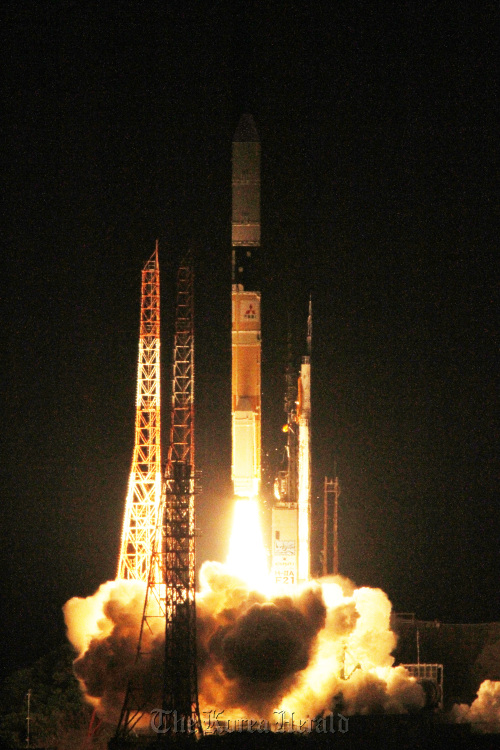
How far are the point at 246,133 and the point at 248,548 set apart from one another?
847cm

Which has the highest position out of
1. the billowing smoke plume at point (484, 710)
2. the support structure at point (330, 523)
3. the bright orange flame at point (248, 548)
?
the support structure at point (330, 523)

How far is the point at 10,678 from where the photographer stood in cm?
3738

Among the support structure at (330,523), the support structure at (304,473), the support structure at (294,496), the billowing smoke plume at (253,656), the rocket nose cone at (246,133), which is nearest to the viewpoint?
the billowing smoke plume at (253,656)

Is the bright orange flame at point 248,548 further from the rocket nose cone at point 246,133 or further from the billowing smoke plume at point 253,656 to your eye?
the rocket nose cone at point 246,133

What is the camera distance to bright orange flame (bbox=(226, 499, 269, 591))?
3195 centimetres

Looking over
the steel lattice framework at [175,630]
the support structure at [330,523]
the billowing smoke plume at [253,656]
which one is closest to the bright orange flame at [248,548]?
the billowing smoke plume at [253,656]

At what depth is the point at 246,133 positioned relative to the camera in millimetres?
31969

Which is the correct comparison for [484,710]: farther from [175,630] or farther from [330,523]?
[330,523]

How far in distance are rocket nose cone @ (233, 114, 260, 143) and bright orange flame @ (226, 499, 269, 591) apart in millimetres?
7310

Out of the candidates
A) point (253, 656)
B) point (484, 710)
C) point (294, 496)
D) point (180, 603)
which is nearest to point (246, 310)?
point (294, 496)

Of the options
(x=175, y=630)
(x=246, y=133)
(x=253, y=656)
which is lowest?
(x=253, y=656)

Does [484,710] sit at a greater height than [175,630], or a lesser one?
lesser

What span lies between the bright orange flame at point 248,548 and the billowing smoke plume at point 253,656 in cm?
43

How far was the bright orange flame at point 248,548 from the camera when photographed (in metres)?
32.0
